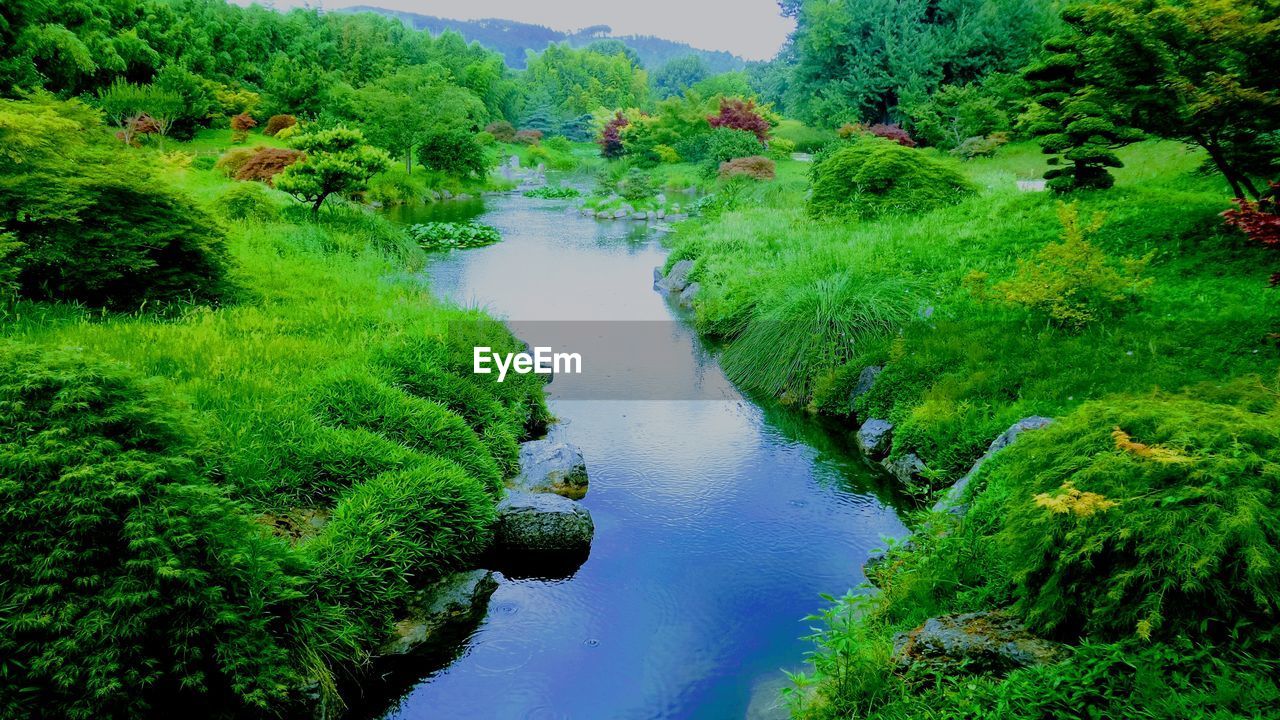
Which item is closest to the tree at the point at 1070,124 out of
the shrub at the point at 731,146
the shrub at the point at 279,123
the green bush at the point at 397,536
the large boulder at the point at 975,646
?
the large boulder at the point at 975,646

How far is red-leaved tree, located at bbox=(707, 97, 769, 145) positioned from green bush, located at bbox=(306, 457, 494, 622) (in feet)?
93.9

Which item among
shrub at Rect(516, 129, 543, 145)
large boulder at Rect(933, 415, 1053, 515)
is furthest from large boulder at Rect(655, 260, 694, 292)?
shrub at Rect(516, 129, 543, 145)

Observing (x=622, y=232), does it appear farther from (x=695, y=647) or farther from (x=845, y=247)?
(x=695, y=647)

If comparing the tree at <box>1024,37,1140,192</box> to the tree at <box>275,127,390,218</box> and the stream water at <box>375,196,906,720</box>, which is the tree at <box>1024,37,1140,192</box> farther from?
the tree at <box>275,127,390,218</box>

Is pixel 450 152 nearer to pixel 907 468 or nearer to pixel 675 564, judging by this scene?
pixel 907 468

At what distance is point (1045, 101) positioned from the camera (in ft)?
34.2

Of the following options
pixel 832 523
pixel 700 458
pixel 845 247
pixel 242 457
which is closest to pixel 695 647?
pixel 832 523

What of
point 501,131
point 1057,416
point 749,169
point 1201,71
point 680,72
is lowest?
point 1057,416

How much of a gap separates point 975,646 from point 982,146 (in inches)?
854

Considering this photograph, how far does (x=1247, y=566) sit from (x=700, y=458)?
183 inches

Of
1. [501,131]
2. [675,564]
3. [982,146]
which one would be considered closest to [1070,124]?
[675,564]

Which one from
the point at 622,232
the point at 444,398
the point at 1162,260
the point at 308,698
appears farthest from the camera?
the point at 622,232

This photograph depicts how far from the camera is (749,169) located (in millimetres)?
24641

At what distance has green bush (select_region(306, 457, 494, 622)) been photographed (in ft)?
13.1
